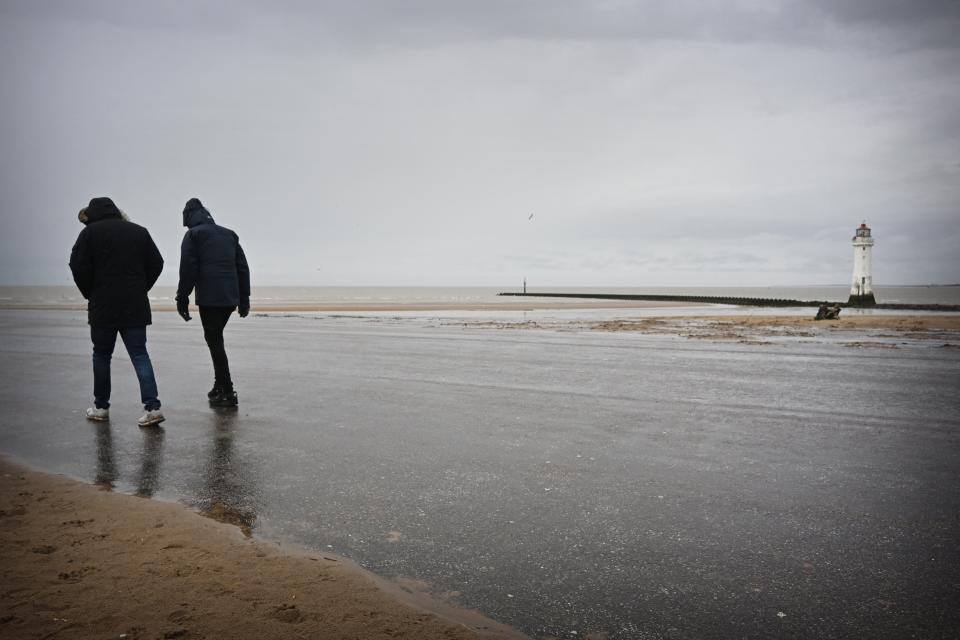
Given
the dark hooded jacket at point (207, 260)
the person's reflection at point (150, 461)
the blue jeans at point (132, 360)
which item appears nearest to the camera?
the person's reflection at point (150, 461)

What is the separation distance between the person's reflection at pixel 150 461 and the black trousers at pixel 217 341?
1163 mm

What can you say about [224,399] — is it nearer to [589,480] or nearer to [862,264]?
Answer: [589,480]

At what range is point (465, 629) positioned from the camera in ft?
7.75

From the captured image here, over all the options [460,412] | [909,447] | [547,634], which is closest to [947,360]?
[909,447]

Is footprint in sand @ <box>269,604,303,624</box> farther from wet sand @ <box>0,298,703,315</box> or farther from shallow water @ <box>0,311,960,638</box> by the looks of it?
wet sand @ <box>0,298,703,315</box>

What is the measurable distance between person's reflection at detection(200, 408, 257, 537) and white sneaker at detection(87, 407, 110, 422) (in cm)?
174

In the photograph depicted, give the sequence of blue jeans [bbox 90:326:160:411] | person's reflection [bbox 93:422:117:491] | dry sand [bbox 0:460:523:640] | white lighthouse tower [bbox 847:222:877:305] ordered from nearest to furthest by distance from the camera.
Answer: dry sand [bbox 0:460:523:640] < person's reflection [bbox 93:422:117:491] < blue jeans [bbox 90:326:160:411] < white lighthouse tower [bbox 847:222:877:305]

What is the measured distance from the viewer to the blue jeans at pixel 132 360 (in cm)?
617

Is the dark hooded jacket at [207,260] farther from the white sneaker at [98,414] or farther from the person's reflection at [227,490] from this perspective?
the person's reflection at [227,490]

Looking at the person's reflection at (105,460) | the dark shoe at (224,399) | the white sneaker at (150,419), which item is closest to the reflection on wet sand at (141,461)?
the person's reflection at (105,460)

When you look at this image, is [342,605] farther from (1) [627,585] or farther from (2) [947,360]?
(2) [947,360]

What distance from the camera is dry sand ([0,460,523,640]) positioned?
234cm

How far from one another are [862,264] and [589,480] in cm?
5976

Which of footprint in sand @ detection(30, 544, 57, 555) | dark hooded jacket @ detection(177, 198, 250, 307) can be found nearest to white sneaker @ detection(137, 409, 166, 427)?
dark hooded jacket @ detection(177, 198, 250, 307)
